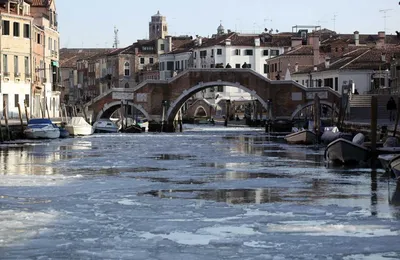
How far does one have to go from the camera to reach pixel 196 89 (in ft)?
198

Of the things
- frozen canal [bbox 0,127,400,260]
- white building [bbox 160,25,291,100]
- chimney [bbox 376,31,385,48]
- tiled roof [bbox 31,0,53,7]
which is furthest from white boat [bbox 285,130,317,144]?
white building [bbox 160,25,291,100]

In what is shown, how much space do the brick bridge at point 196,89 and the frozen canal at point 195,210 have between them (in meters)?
30.2

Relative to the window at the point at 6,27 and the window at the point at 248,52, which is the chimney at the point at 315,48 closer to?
the window at the point at 248,52

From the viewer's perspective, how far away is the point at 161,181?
2253 centimetres

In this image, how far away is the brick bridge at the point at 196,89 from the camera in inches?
2333

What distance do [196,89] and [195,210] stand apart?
4333 cm

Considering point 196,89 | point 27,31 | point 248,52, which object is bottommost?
point 196,89

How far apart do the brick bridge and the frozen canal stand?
3019 cm

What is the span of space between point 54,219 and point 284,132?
42171 millimetres

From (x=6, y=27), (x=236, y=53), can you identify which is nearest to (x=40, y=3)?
(x=6, y=27)

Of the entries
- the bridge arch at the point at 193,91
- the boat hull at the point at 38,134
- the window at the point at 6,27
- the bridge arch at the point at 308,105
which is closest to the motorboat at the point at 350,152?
the boat hull at the point at 38,134

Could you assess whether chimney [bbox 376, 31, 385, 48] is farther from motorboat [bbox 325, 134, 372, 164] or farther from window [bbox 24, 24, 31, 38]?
motorboat [bbox 325, 134, 372, 164]

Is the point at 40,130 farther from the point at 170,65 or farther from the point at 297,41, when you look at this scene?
the point at 170,65

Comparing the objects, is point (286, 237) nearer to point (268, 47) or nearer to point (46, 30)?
point (46, 30)
